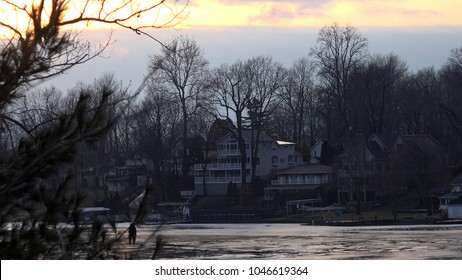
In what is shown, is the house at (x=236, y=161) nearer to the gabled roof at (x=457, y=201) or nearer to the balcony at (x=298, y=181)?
the balcony at (x=298, y=181)

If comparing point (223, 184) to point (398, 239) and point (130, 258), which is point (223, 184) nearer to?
point (398, 239)

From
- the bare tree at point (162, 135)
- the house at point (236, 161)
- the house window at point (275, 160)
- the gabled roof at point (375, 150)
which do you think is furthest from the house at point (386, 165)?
the bare tree at point (162, 135)

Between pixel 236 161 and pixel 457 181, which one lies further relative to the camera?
pixel 236 161

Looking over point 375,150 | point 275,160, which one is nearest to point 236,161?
point 275,160

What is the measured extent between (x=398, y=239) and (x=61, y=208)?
32427mm

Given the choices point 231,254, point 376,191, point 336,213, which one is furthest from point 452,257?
point 376,191

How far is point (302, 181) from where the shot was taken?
81.1m

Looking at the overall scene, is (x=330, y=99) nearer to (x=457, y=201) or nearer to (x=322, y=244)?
(x=457, y=201)

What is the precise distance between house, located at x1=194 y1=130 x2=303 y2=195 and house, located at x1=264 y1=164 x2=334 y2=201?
475 centimetres

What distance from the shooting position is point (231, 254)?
34.5 metres

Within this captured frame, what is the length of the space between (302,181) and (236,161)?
10837 millimetres

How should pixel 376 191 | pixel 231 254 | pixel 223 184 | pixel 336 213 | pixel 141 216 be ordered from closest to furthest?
1. pixel 141 216
2. pixel 231 254
3. pixel 336 213
4. pixel 376 191
5. pixel 223 184

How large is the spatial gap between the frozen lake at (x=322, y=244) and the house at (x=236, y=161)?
3343cm

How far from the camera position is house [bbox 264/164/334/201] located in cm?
7981
